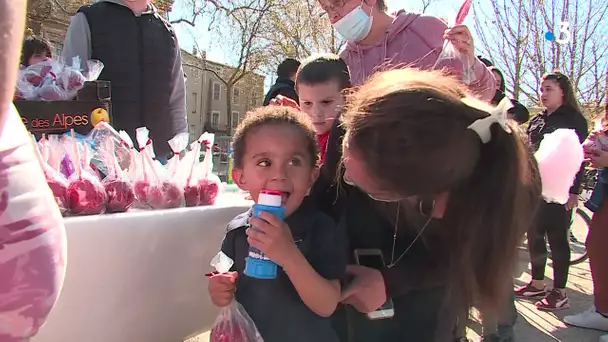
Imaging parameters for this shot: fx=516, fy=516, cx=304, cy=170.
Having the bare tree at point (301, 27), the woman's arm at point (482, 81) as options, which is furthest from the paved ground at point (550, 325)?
the bare tree at point (301, 27)

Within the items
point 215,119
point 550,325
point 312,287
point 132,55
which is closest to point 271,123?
point 312,287

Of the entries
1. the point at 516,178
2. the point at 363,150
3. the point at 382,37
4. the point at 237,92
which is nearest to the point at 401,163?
the point at 363,150

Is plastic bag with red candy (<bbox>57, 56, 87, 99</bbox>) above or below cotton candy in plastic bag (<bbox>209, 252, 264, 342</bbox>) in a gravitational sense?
A: above

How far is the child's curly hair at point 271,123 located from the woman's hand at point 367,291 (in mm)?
344

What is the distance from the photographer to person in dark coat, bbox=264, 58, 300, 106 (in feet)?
10.1

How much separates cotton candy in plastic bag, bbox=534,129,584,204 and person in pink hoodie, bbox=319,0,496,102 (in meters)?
0.32

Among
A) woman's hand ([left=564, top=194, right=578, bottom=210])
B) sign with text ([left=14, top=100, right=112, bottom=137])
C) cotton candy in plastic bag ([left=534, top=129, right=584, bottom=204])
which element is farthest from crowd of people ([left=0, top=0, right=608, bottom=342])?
woman's hand ([left=564, top=194, right=578, bottom=210])

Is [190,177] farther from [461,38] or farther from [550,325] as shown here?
[550,325]

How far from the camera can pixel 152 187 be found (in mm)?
1657

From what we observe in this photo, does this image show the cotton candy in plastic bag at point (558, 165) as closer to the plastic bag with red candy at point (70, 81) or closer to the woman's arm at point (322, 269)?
the woman's arm at point (322, 269)

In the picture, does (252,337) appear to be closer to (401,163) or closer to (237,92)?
(401,163)

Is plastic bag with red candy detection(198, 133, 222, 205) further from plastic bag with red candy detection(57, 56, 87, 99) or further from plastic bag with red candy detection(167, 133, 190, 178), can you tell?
plastic bag with red candy detection(57, 56, 87, 99)

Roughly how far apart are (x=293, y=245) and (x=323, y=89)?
739 mm

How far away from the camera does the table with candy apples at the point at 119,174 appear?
4.87 ft
